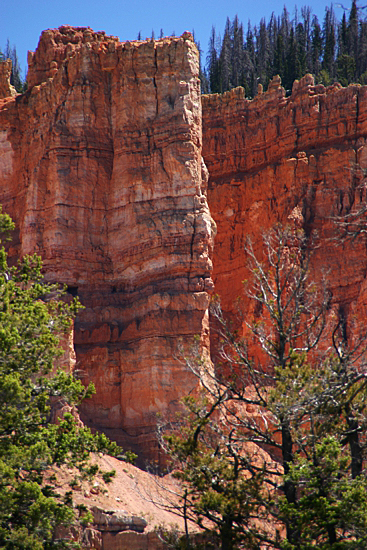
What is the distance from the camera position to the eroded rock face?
1796 inches

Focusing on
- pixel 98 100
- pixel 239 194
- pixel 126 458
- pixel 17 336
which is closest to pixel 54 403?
pixel 126 458

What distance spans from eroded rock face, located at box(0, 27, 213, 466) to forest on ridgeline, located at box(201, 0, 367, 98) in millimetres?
25065

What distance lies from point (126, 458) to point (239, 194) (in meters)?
21.5

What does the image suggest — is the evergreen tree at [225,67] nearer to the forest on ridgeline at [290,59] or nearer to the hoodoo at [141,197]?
the forest on ridgeline at [290,59]

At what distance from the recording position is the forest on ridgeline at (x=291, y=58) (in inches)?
3076

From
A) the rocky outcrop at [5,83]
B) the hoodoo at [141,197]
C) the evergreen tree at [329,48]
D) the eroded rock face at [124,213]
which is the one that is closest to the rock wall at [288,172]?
the hoodoo at [141,197]

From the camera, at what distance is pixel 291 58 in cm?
8038

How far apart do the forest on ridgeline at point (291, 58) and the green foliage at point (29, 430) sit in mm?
45775

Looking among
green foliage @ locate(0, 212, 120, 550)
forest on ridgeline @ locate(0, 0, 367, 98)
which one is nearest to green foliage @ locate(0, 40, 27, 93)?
forest on ridgeline @ locate(0, 0, 367, 98)

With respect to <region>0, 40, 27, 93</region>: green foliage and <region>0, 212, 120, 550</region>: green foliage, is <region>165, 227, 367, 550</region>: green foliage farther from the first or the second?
<region>0, 40, 27, 93</region>: green foliage

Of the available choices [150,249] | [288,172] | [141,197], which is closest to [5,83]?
[141,197]

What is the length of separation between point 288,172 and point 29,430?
99.5 feet

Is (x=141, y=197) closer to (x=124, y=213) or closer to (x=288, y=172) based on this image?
(x=124, y=213)

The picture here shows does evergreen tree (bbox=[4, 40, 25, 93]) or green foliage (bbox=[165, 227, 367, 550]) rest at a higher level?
evergreen tree (bbox=[4, 40, 25, 93])
